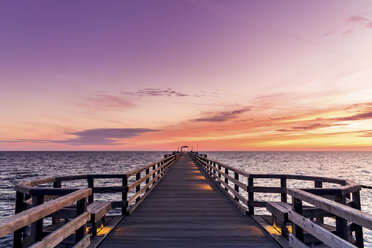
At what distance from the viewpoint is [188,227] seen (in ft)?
17.5

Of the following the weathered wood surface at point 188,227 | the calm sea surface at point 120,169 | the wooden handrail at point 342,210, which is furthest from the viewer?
the calm sea surface at point 120,169

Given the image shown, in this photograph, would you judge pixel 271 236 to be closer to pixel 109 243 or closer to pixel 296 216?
pixel 296 216

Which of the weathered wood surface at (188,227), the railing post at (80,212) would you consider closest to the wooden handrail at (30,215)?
the railing post at (80,212)

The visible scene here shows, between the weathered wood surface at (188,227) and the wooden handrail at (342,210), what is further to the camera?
the weathered wood surface at (188,227)

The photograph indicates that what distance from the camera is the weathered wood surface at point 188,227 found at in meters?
4.50

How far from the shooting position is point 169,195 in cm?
904

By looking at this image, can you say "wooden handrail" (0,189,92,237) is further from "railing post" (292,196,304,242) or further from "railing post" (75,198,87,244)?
"railing post" (292,196,304,242)

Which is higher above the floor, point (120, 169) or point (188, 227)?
point (188, 227)

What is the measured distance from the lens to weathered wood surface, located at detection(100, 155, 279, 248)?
4.50m

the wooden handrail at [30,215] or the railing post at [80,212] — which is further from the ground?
the wooden handrail at [30,215]

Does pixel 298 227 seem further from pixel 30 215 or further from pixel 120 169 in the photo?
pixel 120 169

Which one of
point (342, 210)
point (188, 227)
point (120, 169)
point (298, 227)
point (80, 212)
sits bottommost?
point (120, 169)

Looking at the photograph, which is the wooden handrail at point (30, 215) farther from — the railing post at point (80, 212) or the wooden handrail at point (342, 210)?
the wooden handrail at point (342, 210)

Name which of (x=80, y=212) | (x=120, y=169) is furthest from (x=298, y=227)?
(x=120, y=169)
